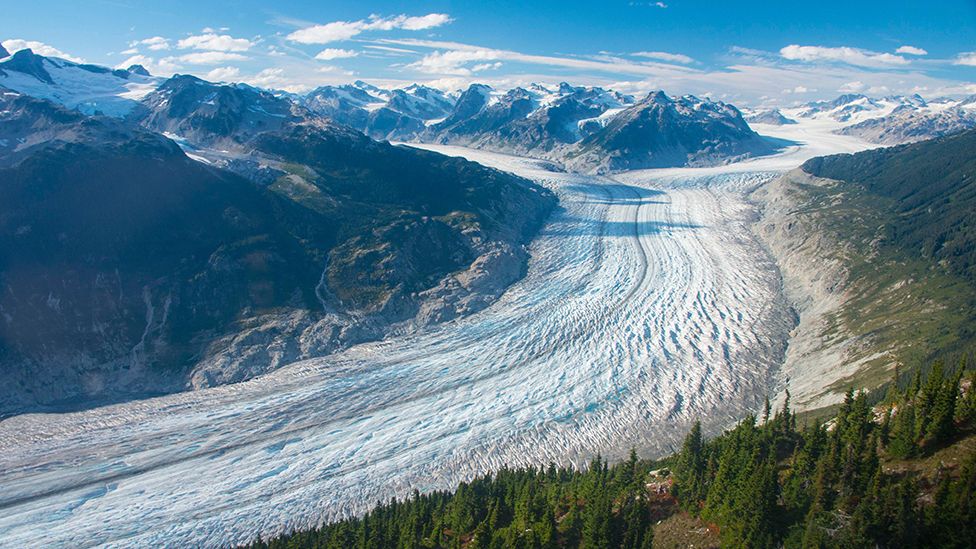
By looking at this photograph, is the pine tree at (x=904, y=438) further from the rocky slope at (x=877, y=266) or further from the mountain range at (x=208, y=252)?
the mountain range at (x=208, y=252)

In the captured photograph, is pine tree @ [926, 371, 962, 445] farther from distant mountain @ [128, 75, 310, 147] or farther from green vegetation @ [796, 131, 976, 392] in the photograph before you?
distant mountain @ [128, 75, 310, 147]

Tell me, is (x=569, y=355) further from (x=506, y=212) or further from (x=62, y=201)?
(x=62, y=201)

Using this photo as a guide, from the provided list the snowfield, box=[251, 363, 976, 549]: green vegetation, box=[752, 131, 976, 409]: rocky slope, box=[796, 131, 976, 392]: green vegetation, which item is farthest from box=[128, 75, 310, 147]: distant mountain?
box=[796, 131, 976, 392]: green vegetation

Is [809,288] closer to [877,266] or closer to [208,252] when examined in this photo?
[877,266]

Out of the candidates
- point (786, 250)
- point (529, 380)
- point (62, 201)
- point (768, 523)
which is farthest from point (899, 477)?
point (62, 201)

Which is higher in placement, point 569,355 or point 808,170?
point 808,170

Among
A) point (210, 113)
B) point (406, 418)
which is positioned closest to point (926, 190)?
point (406, 418)

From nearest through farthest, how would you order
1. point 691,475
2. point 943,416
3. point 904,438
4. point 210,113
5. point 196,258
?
point 943,416
point 904,438
point 691,475
point 196,258
point 210,113
